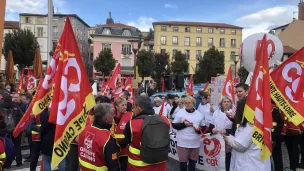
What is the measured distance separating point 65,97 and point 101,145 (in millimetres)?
817

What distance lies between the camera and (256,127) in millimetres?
4023

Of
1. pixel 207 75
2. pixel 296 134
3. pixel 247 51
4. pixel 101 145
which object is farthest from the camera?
pixel 207 75

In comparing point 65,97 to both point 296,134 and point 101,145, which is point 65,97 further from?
point 296,134

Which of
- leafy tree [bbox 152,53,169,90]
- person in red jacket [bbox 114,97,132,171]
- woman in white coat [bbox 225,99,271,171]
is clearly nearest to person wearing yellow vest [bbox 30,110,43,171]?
person in red jacket [bbox 114,97,132,171]

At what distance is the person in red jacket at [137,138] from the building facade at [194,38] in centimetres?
6396

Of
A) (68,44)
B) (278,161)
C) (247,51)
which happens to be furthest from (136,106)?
(247,51)

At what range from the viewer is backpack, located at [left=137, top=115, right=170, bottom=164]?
4.11m

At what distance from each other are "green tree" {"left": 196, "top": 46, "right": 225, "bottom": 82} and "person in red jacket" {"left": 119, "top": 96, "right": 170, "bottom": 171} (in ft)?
167

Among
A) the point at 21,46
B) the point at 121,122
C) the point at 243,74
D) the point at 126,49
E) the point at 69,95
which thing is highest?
the point at 126,49

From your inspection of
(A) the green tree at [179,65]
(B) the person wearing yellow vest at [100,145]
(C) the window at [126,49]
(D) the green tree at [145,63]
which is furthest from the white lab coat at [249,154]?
(C) the window at [126,49]

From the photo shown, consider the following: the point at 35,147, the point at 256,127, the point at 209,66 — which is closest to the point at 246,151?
the point at 256,127

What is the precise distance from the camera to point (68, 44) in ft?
14.5

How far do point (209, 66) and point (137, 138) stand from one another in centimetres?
5139

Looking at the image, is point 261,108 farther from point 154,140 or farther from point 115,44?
point 115,44
